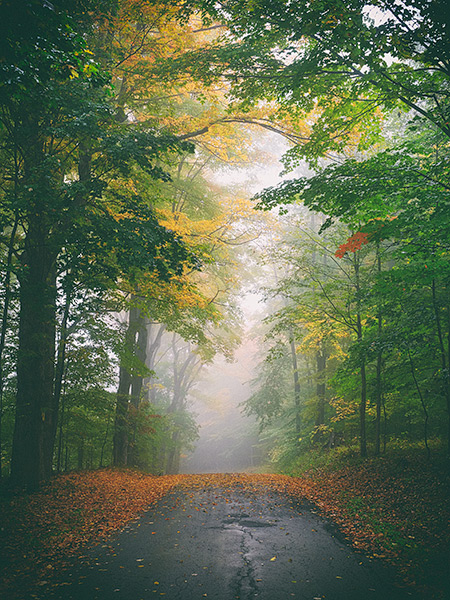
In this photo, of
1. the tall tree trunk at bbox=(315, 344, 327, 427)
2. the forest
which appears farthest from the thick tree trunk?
the forest

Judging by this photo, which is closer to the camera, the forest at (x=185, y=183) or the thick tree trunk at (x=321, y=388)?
the forest at (x=185, y=183)

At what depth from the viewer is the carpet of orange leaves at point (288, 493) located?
14.5 feet

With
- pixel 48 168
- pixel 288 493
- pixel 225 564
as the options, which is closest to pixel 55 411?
pixel 48 168

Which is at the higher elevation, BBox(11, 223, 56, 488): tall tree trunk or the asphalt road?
BBox(11, 223, 56, 488): tall tree trunk

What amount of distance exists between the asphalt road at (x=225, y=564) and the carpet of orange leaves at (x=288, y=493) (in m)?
0.40

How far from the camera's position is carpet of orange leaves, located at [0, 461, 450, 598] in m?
4.42

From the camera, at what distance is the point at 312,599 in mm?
3602

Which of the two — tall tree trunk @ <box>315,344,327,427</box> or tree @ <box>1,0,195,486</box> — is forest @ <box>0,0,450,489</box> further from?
tall tree trunk @ <box>315,344,327,427</box>

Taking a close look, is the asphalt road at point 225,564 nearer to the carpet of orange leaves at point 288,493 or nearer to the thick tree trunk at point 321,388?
the carpet of orange leaves at point 288,493

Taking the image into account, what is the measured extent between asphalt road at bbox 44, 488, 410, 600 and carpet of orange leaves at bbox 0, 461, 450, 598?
1.32 ft

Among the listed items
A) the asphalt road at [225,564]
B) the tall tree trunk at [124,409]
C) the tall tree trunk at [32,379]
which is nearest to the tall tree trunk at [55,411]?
the tall tree trunk at [32,379]

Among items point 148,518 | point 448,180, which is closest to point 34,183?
point 148,518

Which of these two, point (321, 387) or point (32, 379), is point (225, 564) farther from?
point (321, 387)

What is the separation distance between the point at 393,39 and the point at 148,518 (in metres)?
8.18
